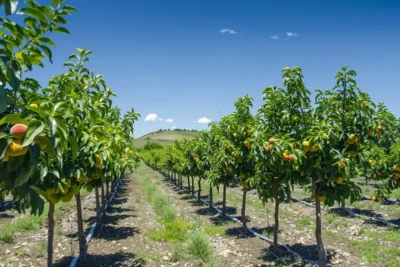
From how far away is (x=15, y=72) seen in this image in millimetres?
1862

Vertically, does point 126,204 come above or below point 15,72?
below

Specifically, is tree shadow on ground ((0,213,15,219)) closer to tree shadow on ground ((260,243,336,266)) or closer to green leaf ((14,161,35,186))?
tree shadow on ground ((260,243,336,266))

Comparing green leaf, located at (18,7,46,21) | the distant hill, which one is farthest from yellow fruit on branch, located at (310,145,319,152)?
the distant hill

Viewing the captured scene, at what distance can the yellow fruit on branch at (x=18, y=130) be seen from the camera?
1645 mm

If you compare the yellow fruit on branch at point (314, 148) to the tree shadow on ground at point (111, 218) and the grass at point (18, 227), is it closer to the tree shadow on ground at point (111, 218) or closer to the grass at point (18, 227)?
the grass at point (18, 227)

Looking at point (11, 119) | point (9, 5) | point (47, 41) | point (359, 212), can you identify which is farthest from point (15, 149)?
point (359, 212)

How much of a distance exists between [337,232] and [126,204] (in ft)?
38.3

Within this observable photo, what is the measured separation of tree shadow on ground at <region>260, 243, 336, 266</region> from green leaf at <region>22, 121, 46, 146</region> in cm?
783

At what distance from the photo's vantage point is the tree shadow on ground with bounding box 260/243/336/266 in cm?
813

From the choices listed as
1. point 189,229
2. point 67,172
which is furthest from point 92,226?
point 67,172

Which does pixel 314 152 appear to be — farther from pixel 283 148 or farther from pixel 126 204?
pixel 126 204

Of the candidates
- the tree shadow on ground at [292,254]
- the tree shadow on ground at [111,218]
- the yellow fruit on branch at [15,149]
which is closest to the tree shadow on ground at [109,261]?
the tree shadow on ground at [292,254]

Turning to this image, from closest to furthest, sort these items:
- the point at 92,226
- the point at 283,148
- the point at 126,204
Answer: the point at 283,148
the point at 92,226
the point at 126,204

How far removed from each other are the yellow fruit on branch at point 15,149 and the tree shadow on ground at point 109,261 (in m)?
7.12
